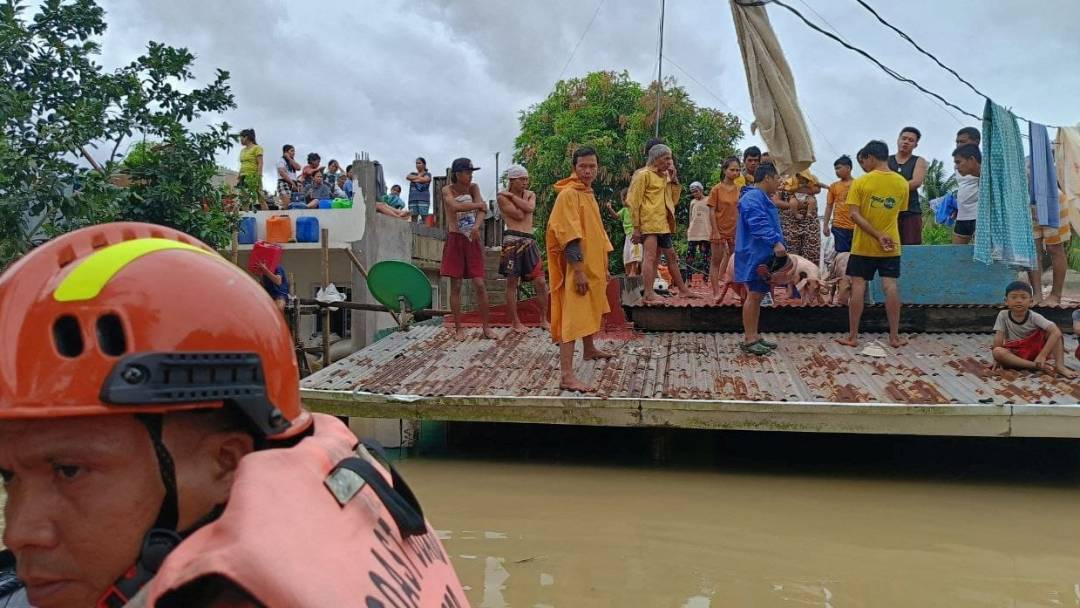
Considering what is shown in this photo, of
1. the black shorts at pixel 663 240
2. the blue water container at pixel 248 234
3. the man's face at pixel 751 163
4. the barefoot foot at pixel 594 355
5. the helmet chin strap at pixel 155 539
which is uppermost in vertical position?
the man's face at pixel 751 163

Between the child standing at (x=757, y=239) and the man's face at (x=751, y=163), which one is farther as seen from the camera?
the man's face at (x=751, y=163)

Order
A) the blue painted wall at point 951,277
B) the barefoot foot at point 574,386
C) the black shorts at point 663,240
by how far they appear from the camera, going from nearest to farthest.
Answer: the barefoot foot at point 574,386
the blue painted wall at point 951,277
the black shorts at point 663,240

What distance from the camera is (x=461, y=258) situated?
7.32 metres

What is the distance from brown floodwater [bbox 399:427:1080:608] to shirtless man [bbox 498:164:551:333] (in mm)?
1651

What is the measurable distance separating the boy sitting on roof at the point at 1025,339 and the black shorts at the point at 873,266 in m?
0.79

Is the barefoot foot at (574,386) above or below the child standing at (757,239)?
below

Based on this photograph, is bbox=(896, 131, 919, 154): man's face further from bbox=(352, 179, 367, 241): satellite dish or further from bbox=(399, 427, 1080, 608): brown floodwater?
bbox=(352, 179, 367, 241): satellite dish

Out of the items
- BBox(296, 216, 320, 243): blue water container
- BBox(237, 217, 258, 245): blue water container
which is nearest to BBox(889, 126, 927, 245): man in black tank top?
BBox(296, 216, 320, 243): blue water container

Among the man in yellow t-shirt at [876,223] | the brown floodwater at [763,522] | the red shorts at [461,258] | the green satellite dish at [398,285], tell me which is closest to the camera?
the brown floodwater at [763,522]

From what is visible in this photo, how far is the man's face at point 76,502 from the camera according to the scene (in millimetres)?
956

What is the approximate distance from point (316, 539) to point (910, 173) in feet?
24.9

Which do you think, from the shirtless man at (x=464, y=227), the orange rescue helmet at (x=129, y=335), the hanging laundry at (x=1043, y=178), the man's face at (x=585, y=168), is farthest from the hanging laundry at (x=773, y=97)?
the orange rescue helmet at (x=129, y=335)

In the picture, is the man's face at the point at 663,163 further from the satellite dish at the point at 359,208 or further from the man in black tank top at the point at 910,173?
the satellite dish at the point at 359,208

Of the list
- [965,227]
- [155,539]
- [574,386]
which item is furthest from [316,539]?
[965,227]
